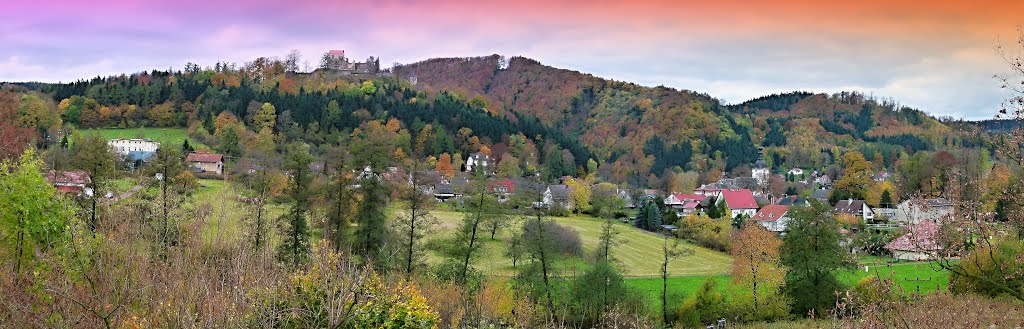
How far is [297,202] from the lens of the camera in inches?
838

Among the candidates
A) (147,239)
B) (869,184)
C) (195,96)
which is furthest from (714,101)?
(147,239)

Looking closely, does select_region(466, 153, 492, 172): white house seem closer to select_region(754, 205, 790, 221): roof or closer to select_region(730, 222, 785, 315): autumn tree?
select_region(754, 205, 790, 221): roof

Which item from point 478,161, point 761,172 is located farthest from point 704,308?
point 761,172

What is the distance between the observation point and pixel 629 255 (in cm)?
3806

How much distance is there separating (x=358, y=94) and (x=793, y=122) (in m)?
81.3

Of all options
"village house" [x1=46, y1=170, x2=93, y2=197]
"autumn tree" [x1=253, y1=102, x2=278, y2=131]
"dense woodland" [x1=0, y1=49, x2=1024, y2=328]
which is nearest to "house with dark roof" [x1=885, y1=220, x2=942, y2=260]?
"dense woodland" [x1=0, y1=49, x2=1024, y2=328]

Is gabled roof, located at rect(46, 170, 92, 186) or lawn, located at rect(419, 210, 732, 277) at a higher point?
gabled roof, located at rect(46, 170, 92, 186)

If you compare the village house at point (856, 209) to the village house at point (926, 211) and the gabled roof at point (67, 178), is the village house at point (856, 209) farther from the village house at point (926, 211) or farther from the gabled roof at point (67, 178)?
the gabled roof at point (67, 178)

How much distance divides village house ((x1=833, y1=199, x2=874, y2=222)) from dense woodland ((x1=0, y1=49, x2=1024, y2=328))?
3050mm

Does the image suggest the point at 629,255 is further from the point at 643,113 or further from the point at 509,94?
the point at 509,94

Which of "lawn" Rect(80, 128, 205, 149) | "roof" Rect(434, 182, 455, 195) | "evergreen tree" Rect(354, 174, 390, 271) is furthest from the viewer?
"lawn" Rect(80, 128, 205, 149)

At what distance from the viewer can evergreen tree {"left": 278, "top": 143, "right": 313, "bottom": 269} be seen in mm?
20531

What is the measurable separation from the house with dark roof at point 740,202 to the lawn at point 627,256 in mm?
17027

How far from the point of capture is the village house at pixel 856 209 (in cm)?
5472
